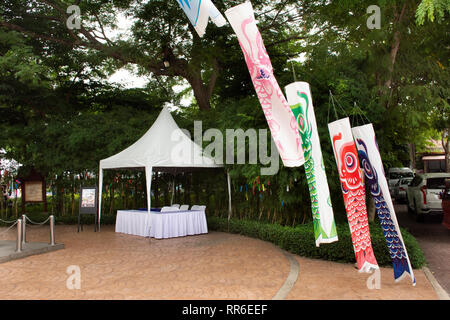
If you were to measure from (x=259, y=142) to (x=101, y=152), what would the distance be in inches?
280

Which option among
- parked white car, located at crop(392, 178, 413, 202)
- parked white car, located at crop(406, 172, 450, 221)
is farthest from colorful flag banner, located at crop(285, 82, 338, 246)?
parked white car, located at crop(392, 178, 413, 202)

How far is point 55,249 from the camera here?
377 inches

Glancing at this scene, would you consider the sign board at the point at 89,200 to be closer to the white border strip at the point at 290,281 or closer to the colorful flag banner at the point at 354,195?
the white border strip at the point at 290,281

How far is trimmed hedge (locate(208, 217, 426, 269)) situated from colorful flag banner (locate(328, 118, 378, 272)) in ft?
4.63

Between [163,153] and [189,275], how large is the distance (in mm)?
5202

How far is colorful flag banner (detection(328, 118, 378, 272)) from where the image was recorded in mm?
6004

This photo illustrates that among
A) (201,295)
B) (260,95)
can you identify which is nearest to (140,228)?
(201,295)

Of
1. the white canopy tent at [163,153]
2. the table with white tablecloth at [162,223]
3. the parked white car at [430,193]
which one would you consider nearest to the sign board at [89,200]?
the table with white tablecloth at [162,223]

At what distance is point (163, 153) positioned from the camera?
37.4ft

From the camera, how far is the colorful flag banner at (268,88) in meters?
5.55

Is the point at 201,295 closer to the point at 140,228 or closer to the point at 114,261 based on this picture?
the point at 114,261
